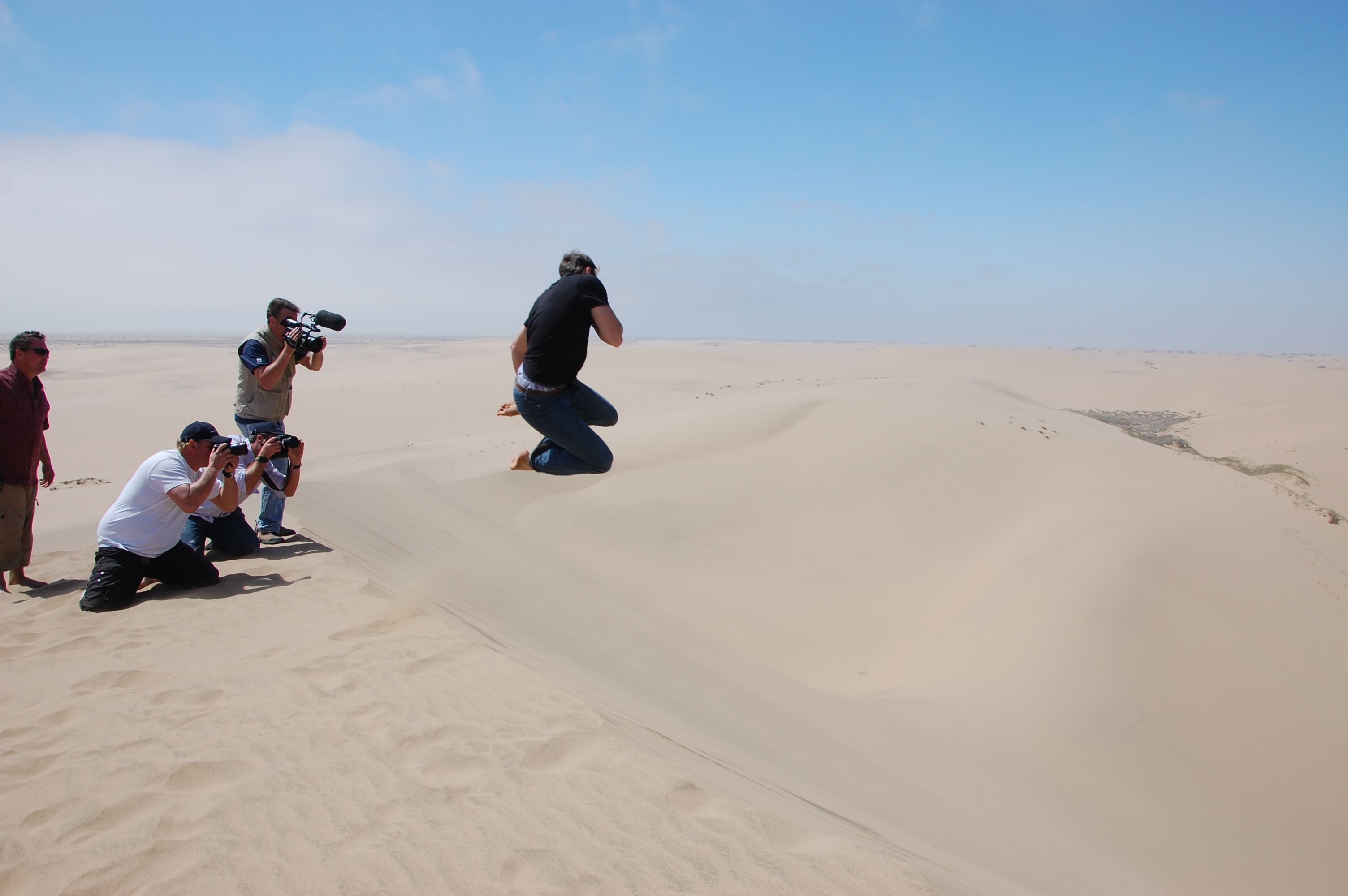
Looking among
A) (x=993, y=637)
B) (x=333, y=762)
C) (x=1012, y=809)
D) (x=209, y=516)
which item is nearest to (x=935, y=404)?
(x=993, y=637)

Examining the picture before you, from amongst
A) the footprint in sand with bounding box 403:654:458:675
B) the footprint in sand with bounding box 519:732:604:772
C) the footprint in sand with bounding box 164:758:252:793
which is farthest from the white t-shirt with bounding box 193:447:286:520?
the footprint in sand with bounding box 519:732:604:772

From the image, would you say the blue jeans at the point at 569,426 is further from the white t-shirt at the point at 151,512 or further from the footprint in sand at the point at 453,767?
the footprint in sand at the point at 453,767

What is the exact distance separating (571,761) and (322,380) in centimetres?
2212

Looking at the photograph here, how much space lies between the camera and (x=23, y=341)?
179 inches

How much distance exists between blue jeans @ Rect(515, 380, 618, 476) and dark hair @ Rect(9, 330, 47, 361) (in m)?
3.07

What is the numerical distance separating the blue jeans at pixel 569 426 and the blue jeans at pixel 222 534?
1989mm

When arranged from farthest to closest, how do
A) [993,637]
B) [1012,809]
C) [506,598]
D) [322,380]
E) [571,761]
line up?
[322,380] < [993,637] < [506,598] < [1012,809] < [571,761]

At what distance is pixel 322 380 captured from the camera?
21.5 m

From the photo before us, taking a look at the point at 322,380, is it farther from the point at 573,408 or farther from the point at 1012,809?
the point at 1012,809

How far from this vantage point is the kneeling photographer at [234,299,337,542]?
501cm

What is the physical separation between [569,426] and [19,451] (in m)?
3.62

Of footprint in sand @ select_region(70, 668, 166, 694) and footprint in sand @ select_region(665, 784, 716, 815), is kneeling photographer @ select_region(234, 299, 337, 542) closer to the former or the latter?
footprint in sand @ select_region(70, 668, 166, 694)

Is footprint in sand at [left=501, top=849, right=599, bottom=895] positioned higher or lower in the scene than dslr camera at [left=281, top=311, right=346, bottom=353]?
lower

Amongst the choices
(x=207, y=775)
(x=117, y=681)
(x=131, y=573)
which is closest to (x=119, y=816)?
(x=207, y=775)
